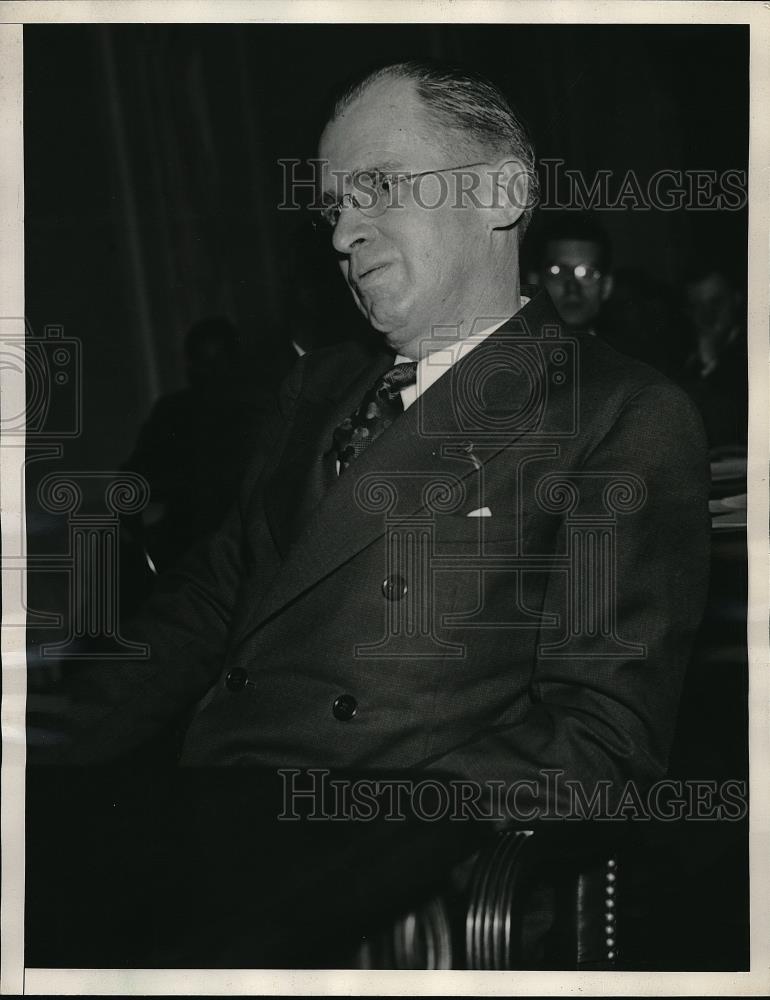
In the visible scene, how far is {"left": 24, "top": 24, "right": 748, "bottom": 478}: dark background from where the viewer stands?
139cm

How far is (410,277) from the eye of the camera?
135 centimetres

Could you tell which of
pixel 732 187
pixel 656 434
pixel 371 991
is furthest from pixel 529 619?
pixel 732 187

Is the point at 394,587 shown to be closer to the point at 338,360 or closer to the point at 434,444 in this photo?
the point at 434,444

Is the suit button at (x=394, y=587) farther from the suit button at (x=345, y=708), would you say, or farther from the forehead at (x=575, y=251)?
the forehead at (x=575, y=251)

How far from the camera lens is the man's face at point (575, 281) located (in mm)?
1368

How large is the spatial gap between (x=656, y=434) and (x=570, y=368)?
0.14m

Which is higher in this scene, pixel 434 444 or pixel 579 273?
pixel 579 273

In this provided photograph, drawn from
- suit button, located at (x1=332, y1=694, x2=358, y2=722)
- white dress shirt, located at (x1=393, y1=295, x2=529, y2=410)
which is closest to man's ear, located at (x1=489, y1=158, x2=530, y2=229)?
white dress shirt, located at (x1=393, y1=295, x2=529, y2=410)

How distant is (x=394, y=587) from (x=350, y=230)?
463 mm

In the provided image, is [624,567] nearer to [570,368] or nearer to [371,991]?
[570,368]

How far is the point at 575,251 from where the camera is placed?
1.38 m

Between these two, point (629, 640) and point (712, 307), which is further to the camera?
point (712, 307)

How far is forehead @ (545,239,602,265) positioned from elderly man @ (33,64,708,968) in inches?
2.3

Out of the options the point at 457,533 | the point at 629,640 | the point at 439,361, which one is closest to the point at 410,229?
the point at 439,361
